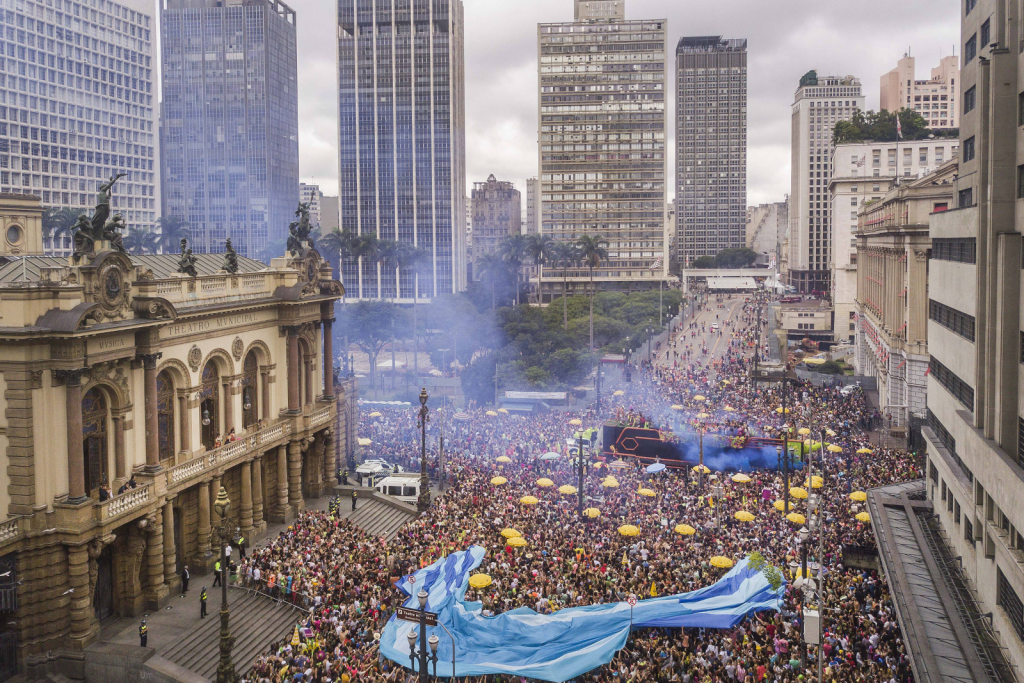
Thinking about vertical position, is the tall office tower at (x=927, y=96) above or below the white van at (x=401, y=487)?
above

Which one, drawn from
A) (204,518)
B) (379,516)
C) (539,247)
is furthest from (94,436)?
(539,247)

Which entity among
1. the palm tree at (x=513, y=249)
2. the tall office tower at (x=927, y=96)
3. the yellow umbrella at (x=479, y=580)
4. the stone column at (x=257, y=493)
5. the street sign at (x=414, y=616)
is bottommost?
the yellow umbrella at (x=479, y=580)

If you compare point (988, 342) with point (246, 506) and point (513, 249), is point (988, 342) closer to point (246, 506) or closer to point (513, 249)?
point (246, 506)

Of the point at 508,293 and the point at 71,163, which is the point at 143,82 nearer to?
the point at 71,163

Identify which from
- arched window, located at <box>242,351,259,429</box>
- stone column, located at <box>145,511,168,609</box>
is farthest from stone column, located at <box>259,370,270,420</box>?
stone column, located at <box>145,511,168,609</box>

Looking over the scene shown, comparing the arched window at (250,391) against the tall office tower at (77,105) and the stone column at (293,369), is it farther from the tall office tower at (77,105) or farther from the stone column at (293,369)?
the tall office tower at (77,105)

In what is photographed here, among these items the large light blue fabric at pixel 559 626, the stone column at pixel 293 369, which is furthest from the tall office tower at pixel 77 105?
the large light blue fabric at pixel 559 626
